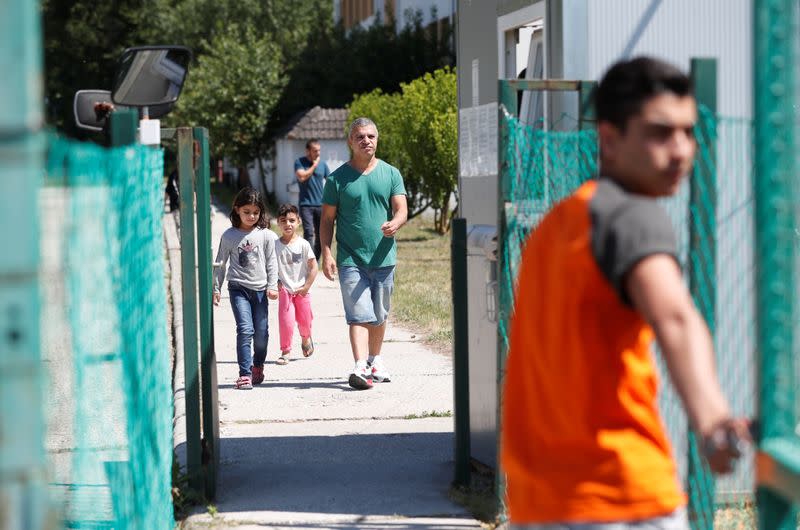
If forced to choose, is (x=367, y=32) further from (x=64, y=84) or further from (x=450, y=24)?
(x=64, y=84)

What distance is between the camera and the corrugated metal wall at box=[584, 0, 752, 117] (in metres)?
5.39

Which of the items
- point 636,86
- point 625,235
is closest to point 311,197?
point 636,86

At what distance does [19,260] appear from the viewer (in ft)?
7.97

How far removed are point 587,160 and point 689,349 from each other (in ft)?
8.15

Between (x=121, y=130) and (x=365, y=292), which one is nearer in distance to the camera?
(x=121, y=130)

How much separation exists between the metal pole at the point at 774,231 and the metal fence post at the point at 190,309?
3416 mm

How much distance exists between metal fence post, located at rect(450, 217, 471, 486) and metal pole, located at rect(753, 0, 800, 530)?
9.99ft

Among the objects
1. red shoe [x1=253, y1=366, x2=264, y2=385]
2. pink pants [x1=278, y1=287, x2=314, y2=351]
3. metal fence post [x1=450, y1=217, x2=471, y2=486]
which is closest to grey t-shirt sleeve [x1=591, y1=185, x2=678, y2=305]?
metal fence post [x1=450, y1=217, x2=471, y2=486]

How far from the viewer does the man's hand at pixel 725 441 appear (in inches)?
101

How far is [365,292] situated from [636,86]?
6341mm

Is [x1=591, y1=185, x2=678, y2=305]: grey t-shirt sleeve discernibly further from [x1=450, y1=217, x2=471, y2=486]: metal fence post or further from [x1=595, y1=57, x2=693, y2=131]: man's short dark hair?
[x1=450, y1=217, x2=471, y2=486]: metal fence post

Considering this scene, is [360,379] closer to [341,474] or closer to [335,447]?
[335,447]

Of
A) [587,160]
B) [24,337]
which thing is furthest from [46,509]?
[587,160]

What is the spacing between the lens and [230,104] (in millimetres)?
39438
